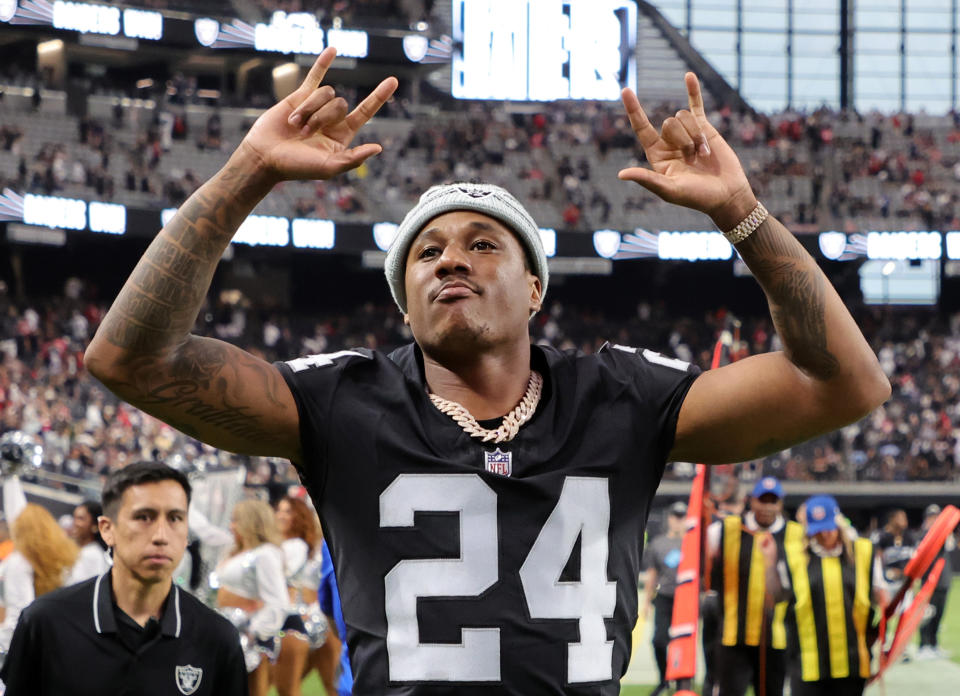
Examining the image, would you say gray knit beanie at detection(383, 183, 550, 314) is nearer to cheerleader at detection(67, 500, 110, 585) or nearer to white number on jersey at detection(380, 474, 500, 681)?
white number on jersey at detection(380, 474, 500, 681)

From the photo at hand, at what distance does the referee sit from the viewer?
3.74 meters

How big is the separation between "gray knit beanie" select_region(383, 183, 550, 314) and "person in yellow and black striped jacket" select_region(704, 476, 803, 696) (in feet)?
18.2

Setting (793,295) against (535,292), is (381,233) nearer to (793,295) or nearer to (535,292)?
(535,292)

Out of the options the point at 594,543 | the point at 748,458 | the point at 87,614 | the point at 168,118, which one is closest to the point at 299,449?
the point at 594,543

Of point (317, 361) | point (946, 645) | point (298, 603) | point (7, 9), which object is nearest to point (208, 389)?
point (317, 361)

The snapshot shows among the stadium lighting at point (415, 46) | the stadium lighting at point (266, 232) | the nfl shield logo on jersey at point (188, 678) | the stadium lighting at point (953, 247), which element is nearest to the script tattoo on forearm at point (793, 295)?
the nfl shield logo on jersey at point (188, 678)

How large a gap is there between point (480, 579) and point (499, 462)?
0.22m

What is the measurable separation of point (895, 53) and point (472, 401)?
4738cm

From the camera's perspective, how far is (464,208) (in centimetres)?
257

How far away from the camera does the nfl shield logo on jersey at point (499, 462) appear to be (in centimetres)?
244

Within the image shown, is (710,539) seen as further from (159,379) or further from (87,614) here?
(159,379)

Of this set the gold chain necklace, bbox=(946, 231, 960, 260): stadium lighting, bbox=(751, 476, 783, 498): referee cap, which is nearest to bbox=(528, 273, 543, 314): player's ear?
the gold chain necklace

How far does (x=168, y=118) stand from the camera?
32469 millimetres

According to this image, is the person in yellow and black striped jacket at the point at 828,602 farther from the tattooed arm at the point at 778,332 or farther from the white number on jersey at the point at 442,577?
the white number on jersey at the point at 442,577
